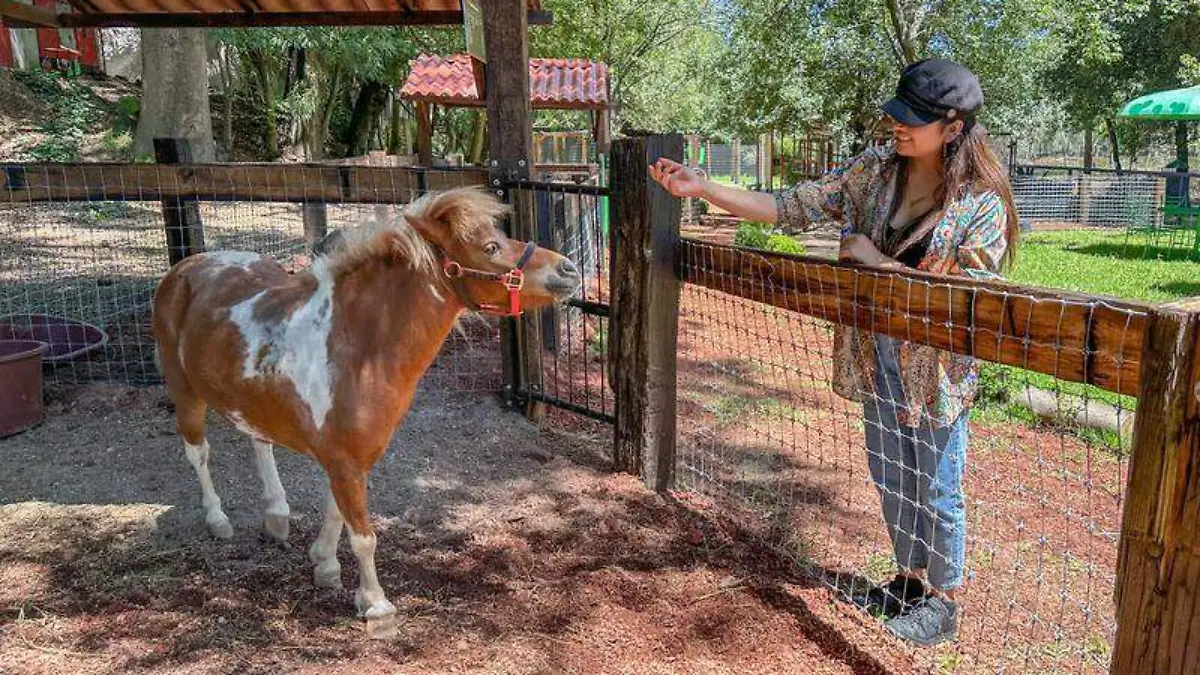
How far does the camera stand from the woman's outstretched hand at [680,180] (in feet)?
10.7

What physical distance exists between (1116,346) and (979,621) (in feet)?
4.94

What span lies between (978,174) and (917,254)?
0.33 meters

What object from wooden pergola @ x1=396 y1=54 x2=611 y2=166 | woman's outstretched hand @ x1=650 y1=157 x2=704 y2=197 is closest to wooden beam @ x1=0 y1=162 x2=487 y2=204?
woman's outstretched hand @ x1=650 y1=157 x2=704 y2=197

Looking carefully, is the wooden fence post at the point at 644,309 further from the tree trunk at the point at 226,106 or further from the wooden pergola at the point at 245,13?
the tree trunk at the point at 226,106

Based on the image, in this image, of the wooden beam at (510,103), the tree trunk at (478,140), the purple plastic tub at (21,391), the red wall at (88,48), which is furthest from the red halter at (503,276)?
the red wall at (88,48)

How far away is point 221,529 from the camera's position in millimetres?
3770

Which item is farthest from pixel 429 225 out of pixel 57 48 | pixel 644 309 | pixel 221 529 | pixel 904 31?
pixel 57 48

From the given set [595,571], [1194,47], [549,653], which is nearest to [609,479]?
[595,571]

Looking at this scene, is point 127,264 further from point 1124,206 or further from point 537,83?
point 1124,206

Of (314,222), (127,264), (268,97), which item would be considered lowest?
(127,264)

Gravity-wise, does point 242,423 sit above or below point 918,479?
above

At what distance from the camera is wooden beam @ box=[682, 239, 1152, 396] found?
6.91 ft

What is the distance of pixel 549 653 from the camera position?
2.95 metres

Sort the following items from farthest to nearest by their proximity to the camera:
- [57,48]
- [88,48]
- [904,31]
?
[88,48] → [57,48] → [904,31]
